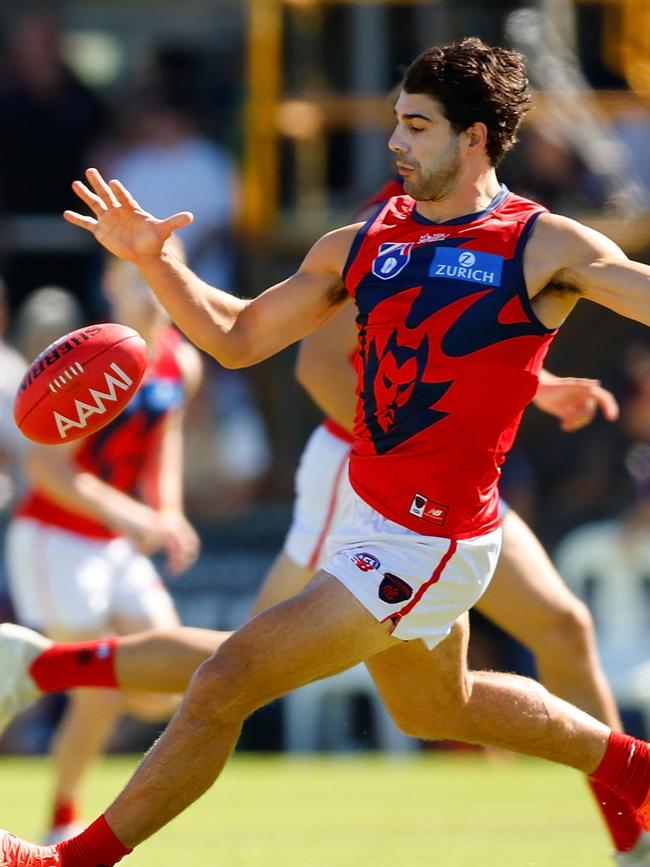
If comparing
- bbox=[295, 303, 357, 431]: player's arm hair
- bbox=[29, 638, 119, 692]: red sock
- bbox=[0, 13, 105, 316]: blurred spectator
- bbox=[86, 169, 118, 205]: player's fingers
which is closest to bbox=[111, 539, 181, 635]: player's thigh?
bbox=[29, 638, 119, 692]: red sock

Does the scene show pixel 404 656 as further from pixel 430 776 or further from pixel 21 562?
pixel 430 776

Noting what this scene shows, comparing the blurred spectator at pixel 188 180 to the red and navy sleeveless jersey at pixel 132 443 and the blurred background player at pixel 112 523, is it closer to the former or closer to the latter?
the blurred background player at pixel 112 523

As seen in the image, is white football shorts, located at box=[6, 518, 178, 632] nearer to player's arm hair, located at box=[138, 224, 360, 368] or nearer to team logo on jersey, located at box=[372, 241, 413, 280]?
player's arm hair, located at box=[138, 224, 360, 368]

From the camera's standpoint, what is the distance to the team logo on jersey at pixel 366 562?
511cm

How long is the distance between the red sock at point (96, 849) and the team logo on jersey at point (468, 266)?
183 centimetres

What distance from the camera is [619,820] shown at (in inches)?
230

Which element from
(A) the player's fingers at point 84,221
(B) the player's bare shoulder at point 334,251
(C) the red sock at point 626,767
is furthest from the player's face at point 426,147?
(C) the red sock at point 626,767

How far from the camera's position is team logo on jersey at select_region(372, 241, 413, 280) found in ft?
17.2

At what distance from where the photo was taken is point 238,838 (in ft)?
25.6

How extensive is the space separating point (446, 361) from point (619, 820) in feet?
5.65

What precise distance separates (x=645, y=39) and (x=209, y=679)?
8.78m

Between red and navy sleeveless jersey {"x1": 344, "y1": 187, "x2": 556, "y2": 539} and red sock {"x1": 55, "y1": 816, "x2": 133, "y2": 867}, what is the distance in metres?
1.20

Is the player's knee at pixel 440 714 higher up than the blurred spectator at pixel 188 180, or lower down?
higher up

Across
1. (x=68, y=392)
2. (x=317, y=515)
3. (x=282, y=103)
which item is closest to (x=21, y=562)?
(x=317, y=515)
